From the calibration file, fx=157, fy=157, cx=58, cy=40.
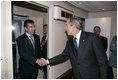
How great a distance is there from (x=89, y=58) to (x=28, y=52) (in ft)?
3.64

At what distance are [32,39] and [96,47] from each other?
4.17 ft

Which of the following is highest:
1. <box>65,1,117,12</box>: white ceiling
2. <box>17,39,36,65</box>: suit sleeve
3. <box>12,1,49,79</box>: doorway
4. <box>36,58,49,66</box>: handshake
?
<box>65,1,117,12</box>: white ceiling

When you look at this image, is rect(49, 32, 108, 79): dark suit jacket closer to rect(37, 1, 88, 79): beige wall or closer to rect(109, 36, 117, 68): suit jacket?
rect(109, 36, 117, 68): suit jacket

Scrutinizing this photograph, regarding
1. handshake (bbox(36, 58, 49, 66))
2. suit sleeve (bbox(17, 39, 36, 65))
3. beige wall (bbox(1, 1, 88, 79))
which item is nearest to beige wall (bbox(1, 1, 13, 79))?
beige wall (bbox(1, 1, 88, 79))

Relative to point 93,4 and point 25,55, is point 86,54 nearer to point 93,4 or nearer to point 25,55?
point 25,55

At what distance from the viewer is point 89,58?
80.7 inches

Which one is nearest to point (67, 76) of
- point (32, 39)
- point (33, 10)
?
point (32, 39)

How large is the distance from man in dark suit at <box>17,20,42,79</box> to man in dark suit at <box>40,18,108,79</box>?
0.81 metres

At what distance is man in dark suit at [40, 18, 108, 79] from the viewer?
77.6 inches

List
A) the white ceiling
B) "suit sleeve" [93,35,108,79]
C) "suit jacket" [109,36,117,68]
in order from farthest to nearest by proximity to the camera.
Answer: the white ceiling, "suit jacket" [109,36,117,68], "suit sleeve" [93,35,108,79]

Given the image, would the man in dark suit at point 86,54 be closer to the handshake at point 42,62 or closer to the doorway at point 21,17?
the handshake at point 42,62

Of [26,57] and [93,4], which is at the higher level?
[93,4]

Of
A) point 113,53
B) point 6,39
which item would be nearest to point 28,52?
point 6,39

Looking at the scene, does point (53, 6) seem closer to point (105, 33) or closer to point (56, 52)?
point (56, 52)
